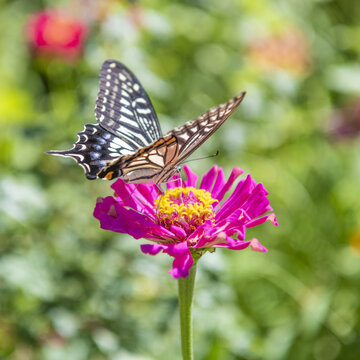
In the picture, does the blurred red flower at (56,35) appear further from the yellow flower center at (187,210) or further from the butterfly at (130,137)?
the yellow flower center at (187,210)

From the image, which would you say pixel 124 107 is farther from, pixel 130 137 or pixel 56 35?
pixel 56 35

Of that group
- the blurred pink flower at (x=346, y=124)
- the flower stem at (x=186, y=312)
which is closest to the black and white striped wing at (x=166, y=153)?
the flower stem at (x=186, y=312)

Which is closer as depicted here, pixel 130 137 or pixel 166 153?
pixel 166 153

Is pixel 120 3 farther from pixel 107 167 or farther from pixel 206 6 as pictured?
pixel 206 6

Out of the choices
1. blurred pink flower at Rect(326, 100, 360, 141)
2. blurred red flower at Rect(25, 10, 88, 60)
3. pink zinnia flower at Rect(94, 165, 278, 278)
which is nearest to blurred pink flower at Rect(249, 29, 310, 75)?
blurred pink flower at Rect(326, 100, 360, 141)

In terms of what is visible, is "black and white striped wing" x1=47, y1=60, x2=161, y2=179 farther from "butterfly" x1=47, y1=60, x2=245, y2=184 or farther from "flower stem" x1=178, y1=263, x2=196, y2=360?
"flower stem" x1=178, y1=263, x2=196, y2=360

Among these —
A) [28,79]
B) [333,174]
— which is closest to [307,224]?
[333,174]

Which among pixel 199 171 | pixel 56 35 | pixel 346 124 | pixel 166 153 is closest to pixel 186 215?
pixel 166 153
